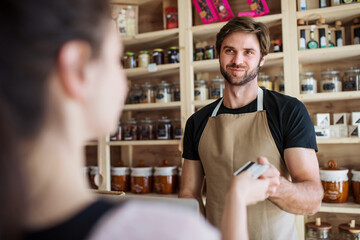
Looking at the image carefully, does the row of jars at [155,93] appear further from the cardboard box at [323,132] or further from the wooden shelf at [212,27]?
the cardboard box at [323,132]

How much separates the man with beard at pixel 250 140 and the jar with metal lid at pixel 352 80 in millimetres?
795

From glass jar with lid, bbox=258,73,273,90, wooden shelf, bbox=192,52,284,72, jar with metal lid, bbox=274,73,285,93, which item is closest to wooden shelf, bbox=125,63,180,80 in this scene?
wooden shelf, bbox=192,52,284,72

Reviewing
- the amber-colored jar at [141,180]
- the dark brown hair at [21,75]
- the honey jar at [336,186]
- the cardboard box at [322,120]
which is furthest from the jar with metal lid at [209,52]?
the dark brown hair at [21,75]

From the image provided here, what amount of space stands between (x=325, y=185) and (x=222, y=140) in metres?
0.90

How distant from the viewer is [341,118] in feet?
6.78

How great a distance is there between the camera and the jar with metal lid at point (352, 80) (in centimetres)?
202

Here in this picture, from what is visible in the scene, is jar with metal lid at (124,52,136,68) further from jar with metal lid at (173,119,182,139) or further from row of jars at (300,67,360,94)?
row of jars at (300,67,360,94)

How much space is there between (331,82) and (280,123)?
2.89 ft

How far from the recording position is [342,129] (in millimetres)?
2008

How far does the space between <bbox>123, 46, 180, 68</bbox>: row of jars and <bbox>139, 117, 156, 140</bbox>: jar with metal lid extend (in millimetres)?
450

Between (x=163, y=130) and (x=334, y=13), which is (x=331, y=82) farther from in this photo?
(x=163, y=130)

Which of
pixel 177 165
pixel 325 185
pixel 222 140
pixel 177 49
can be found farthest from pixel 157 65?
pixel 325 185

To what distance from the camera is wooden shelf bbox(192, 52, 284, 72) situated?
2.07 meters

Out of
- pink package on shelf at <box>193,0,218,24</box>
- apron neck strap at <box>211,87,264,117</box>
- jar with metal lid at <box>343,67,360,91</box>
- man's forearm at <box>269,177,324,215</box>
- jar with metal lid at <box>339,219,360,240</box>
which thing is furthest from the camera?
pink package on shelf at <box>193,0,218,24</box>
